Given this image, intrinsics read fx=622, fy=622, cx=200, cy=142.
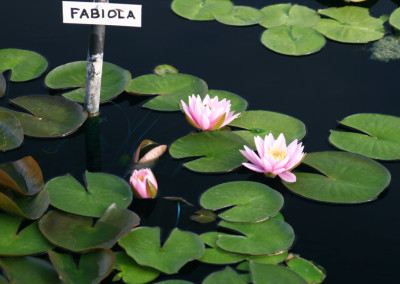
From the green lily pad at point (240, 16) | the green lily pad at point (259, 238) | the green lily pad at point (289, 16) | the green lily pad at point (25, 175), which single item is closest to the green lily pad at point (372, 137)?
the green lily pad at point (259, 238)

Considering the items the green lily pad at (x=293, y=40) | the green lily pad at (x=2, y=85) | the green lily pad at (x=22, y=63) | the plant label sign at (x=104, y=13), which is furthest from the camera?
the green lily pad at (x=293, y=40)

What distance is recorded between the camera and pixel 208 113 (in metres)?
2.35

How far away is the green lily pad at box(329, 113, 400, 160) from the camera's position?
2.39m

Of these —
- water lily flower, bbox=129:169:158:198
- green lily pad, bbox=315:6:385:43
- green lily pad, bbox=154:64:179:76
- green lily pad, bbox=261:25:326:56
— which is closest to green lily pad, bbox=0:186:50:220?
water lily flower, bbox=129:169:158:198

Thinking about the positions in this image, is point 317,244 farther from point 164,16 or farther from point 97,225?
point 164,16

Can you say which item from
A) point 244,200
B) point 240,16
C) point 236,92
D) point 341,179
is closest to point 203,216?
point 244,200

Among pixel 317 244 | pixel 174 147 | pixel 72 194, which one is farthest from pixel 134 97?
pixel 317 244

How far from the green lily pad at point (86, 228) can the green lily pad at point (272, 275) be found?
1.30ft

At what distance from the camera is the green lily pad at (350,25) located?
10.2ft

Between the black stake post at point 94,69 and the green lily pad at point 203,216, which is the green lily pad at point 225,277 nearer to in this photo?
the green lily pad at point 203,216

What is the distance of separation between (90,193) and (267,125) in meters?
0.79

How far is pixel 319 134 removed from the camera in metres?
2.50

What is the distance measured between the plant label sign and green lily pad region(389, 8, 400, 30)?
1.58m

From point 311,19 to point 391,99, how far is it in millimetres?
710
